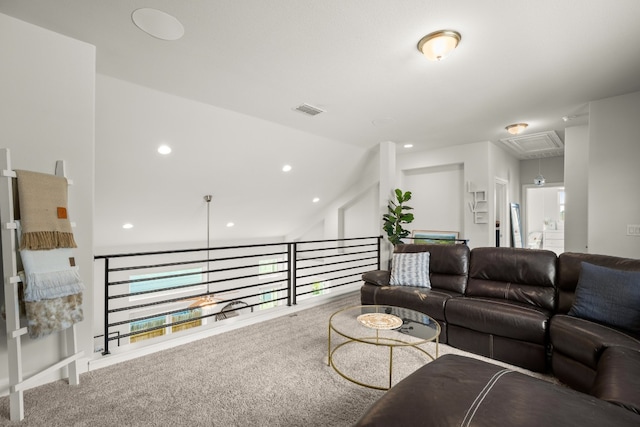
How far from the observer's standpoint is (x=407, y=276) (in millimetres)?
3393

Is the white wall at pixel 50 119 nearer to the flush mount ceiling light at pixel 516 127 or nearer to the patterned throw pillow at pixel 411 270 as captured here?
the patterned throw pillow at pixel 411 270

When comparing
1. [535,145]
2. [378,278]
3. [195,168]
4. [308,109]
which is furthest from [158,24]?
[535,145]

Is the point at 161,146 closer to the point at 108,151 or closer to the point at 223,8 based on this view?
the point at 108,151

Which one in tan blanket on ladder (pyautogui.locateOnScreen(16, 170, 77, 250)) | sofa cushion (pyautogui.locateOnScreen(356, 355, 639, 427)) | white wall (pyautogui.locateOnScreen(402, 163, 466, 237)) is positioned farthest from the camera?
white wall (pyautogui.locateOnScreen(402, 163, 466, 237))

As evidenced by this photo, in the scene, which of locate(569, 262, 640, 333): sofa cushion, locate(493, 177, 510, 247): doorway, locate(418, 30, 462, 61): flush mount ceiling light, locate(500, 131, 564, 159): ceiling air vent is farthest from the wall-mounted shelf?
locate(418, 30, 462, 61): flush mount ceiling light

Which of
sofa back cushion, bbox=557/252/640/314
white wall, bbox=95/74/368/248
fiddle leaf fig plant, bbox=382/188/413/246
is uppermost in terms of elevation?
white wall, bbox=95/74/368/248

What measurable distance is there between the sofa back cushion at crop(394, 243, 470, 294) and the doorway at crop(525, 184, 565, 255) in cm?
596

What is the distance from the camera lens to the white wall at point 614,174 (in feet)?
10.7

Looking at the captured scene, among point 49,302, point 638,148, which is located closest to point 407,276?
point 638,148

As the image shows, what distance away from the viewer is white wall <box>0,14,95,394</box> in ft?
6.63

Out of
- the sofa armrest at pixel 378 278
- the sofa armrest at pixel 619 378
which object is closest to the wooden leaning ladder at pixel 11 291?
the sofa armrest at pixel 378 278

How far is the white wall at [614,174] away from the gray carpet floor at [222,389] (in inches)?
87.9

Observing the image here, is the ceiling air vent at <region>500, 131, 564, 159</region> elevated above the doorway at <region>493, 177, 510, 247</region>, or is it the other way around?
the ceiling air vent at <region>500, 131, 564, 159</region>

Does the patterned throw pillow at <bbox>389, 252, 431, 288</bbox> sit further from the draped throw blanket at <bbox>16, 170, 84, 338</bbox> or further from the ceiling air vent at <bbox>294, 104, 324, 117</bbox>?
the draped throw blanket at <bbox>16, 170, 84, 338</bbox>
